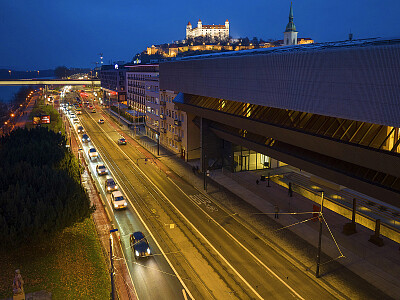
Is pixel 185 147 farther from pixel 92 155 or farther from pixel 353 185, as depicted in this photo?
pixel 353 185

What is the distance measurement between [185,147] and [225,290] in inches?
1456

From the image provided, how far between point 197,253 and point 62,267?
1066 cm

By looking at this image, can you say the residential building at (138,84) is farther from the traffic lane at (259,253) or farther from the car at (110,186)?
the traffic lane at (259,253)

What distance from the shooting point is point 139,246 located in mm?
27266

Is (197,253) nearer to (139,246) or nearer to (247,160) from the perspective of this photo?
(139,246)

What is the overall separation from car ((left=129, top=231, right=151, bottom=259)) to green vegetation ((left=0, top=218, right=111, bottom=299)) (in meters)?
2.77

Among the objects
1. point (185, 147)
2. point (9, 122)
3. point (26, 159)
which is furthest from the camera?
point (9, 122)

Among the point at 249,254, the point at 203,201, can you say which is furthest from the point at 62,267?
the point at 203,201

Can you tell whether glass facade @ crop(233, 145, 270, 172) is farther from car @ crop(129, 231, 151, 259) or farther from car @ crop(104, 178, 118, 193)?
car @ crop(129, 231, 151, 259)

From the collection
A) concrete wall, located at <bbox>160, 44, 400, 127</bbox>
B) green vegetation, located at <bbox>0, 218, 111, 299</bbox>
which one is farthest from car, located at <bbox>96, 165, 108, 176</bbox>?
concrete wall, located at <bbox>160, 44, 400, 127</bbox>

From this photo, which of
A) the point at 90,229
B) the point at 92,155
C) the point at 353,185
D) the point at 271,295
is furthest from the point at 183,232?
the point at 92,155

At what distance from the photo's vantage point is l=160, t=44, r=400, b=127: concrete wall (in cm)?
2128

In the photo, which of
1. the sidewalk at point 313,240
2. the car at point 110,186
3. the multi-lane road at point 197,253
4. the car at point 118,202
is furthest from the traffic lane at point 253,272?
the car at point 110,186

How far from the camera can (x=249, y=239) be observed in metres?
30.4
